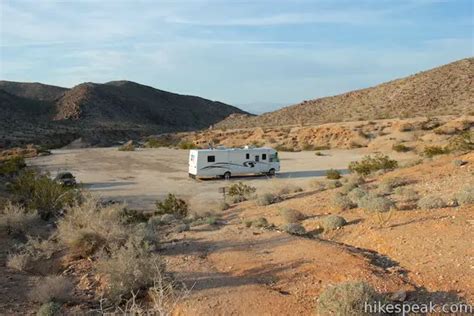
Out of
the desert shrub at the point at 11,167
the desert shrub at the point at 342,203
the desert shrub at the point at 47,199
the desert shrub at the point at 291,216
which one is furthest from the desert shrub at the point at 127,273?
the desert shrub at the point at 11,167

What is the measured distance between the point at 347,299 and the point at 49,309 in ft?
15.4

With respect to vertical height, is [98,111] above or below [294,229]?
above

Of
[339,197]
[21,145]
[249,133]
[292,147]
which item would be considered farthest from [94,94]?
[339,197]

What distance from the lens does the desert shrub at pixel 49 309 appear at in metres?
8.01

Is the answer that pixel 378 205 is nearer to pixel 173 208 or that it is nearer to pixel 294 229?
pixel 294 229

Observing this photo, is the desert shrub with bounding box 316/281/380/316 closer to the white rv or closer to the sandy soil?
the sandy soil

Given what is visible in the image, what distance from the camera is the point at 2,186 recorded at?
2684cm

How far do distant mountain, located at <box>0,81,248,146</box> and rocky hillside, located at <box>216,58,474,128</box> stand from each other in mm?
33243

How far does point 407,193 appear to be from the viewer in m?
14.1

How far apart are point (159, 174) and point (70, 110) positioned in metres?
88.6

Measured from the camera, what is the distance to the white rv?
3158 centimetres

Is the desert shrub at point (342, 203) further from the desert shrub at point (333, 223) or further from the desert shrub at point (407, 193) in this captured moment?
the desert shrub at point (333, 223)

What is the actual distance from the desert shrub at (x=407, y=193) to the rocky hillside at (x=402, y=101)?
149 feet

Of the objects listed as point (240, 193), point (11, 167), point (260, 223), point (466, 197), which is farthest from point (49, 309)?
point (11, 167)
